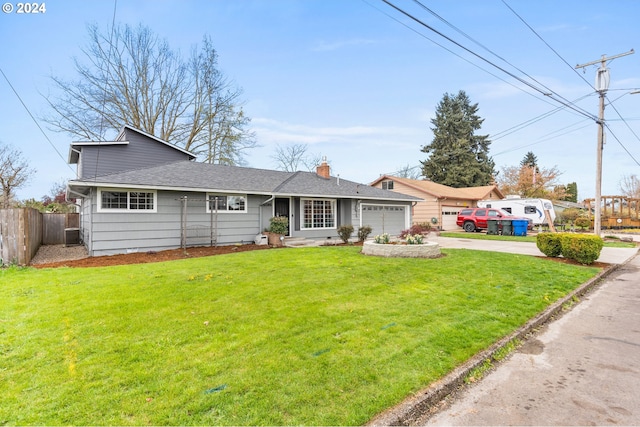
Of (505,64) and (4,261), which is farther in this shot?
(505,64)

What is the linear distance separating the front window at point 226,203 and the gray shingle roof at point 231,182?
0.46 m

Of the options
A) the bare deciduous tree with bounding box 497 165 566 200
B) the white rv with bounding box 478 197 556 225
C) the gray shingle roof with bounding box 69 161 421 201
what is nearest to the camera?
the gray shingle roof with bounding box 69 161 421 201

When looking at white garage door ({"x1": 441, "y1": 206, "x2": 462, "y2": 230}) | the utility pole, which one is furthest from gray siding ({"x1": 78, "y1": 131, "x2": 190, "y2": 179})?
the utility pole

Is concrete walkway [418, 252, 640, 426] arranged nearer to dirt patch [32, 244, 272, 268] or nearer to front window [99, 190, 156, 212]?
dirt patch [32, 244, 272, 268]

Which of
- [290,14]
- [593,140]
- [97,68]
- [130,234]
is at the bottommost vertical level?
[130,234]

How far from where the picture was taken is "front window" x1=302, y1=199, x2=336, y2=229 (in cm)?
1462

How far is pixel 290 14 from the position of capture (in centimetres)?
817

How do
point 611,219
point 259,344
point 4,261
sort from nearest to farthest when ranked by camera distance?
point 259,344
point 4,261
point 611,219

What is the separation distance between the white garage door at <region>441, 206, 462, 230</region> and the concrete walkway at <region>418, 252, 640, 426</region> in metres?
20.8

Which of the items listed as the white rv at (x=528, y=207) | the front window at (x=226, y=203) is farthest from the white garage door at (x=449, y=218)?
the front window at (x=226, y=203)

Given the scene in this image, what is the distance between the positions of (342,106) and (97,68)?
16361mm

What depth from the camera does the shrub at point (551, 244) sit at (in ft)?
32.0

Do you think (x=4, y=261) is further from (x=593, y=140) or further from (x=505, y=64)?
(x=593, y=140)

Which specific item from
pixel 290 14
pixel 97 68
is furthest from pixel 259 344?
pixel 97 68
